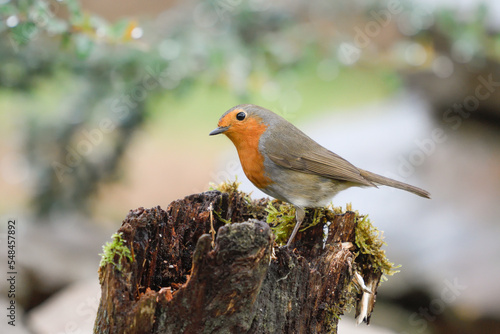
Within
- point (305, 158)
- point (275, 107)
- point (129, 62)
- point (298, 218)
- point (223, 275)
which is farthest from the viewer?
point (275, 107)

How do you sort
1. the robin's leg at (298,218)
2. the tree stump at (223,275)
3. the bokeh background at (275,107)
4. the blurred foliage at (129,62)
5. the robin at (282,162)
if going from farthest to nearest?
the bokeh background at (275,107), the blurred foliage at (129,62), the robin at (282,162), the robin's leg at (298,218), the tree stump at (223,275)

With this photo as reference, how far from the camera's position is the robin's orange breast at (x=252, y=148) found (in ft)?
11.1

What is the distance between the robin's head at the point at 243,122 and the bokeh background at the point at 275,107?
1.03 metres

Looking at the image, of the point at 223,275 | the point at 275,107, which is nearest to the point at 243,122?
the point at 223,275

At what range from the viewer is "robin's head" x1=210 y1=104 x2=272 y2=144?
335cm

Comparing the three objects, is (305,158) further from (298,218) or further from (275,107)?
(275,107)

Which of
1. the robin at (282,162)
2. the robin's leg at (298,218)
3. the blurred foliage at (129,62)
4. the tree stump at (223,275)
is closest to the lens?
the tree stump at (223,275)

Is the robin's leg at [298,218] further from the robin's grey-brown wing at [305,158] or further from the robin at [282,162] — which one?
the robin's grey-brown wing at [305,158]

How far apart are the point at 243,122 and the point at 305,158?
0.49 m

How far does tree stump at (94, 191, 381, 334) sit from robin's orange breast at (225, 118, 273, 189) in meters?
0.22

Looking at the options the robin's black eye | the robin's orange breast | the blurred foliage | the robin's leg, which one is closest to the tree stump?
the robin's leg

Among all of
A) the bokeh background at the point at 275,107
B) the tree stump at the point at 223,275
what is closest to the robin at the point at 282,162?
the tree stump at the point at 223,275

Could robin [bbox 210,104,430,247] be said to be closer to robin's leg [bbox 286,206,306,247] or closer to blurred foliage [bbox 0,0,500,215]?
robin's leg [bbox 286,206,306,247]

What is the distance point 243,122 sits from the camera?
3393 millimetres
